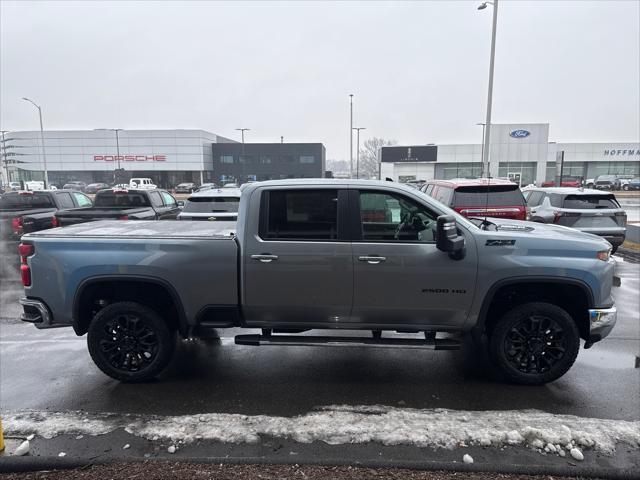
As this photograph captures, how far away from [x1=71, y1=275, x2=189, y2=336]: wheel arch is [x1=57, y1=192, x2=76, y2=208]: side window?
31.3 ft

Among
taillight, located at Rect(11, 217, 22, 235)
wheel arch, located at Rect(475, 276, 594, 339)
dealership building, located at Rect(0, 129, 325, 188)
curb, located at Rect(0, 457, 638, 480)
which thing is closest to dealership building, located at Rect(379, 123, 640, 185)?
dealership building, located at Rect(0, 129, 325, 188)

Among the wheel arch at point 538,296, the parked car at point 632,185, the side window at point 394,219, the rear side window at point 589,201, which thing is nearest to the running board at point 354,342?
the wheel arch at point 538,296

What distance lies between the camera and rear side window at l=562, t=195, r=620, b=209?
33.1 ft

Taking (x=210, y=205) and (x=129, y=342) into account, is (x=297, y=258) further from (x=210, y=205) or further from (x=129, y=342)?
(x=210, y=205)

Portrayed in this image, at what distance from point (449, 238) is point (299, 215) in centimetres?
140

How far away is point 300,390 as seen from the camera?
4262mm

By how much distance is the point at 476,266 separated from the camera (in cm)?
406

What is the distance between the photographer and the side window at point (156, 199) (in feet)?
38.8

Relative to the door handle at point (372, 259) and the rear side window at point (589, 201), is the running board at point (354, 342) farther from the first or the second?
the rear side window at point (589, 201)

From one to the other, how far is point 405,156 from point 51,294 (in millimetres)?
54474

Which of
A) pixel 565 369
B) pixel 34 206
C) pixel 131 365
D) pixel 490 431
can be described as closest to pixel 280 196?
pixel 131 365

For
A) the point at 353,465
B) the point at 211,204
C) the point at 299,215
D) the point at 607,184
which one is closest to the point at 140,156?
the point at 607,184

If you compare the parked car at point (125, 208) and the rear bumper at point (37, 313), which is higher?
the parked car at point (125, 208)

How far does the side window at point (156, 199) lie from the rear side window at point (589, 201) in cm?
1013
